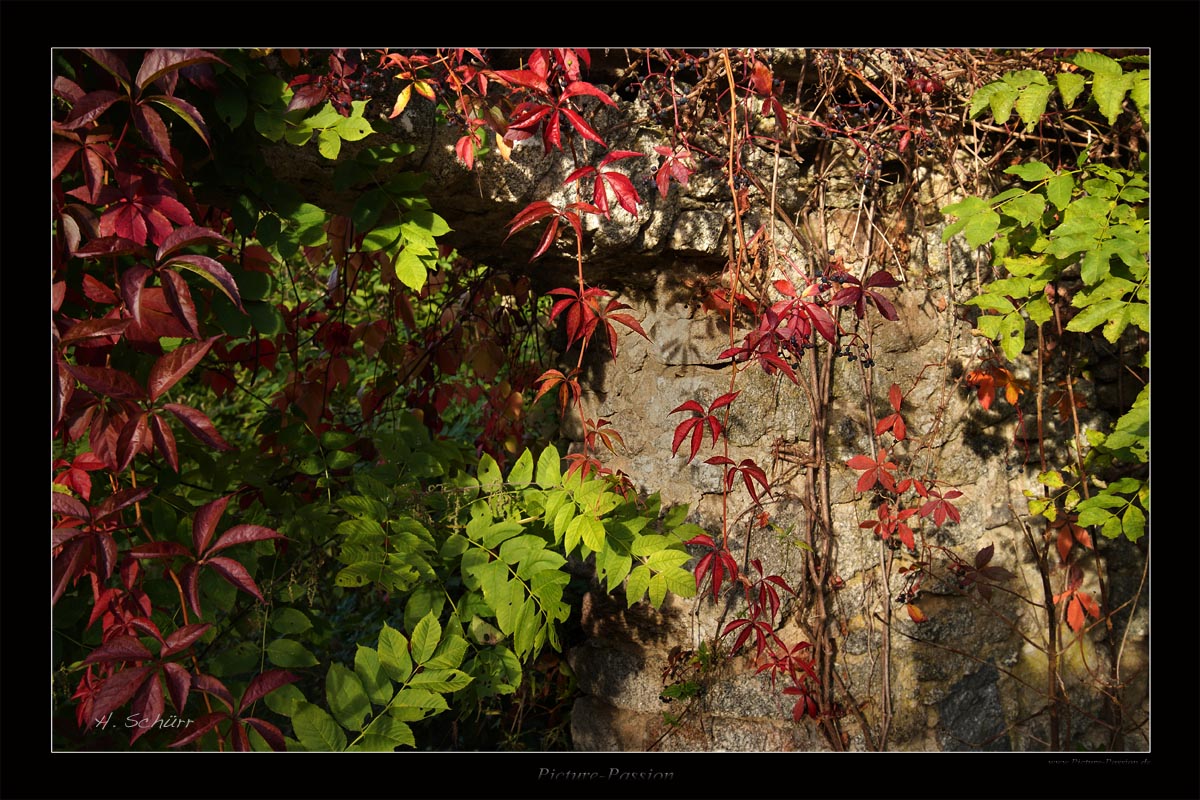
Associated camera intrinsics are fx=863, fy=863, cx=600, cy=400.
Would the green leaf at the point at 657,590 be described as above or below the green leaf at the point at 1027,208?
below

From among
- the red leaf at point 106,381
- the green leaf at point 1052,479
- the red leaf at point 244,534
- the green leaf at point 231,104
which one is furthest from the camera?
the green leaf at point 1052,479

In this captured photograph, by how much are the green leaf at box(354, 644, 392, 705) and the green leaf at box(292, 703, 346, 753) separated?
0.08 meters

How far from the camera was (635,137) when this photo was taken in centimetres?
188

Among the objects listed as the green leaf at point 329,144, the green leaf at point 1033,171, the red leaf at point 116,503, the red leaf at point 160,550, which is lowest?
the red leaf at point 160,550

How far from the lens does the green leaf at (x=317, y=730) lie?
1455mm

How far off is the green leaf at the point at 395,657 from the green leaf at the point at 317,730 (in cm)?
13

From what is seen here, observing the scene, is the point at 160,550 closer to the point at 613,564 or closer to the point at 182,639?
the point at 182,639

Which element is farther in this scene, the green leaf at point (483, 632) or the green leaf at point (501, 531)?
the green leaf at point (483, 632)

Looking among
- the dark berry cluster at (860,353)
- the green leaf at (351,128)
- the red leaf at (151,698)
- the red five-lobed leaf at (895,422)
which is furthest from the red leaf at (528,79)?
the red leaf at (151,698)

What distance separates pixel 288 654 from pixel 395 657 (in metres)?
0.20

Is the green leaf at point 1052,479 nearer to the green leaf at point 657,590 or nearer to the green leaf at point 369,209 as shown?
the green leaf at point 657,590

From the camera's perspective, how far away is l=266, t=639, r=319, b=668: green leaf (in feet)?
5.15
